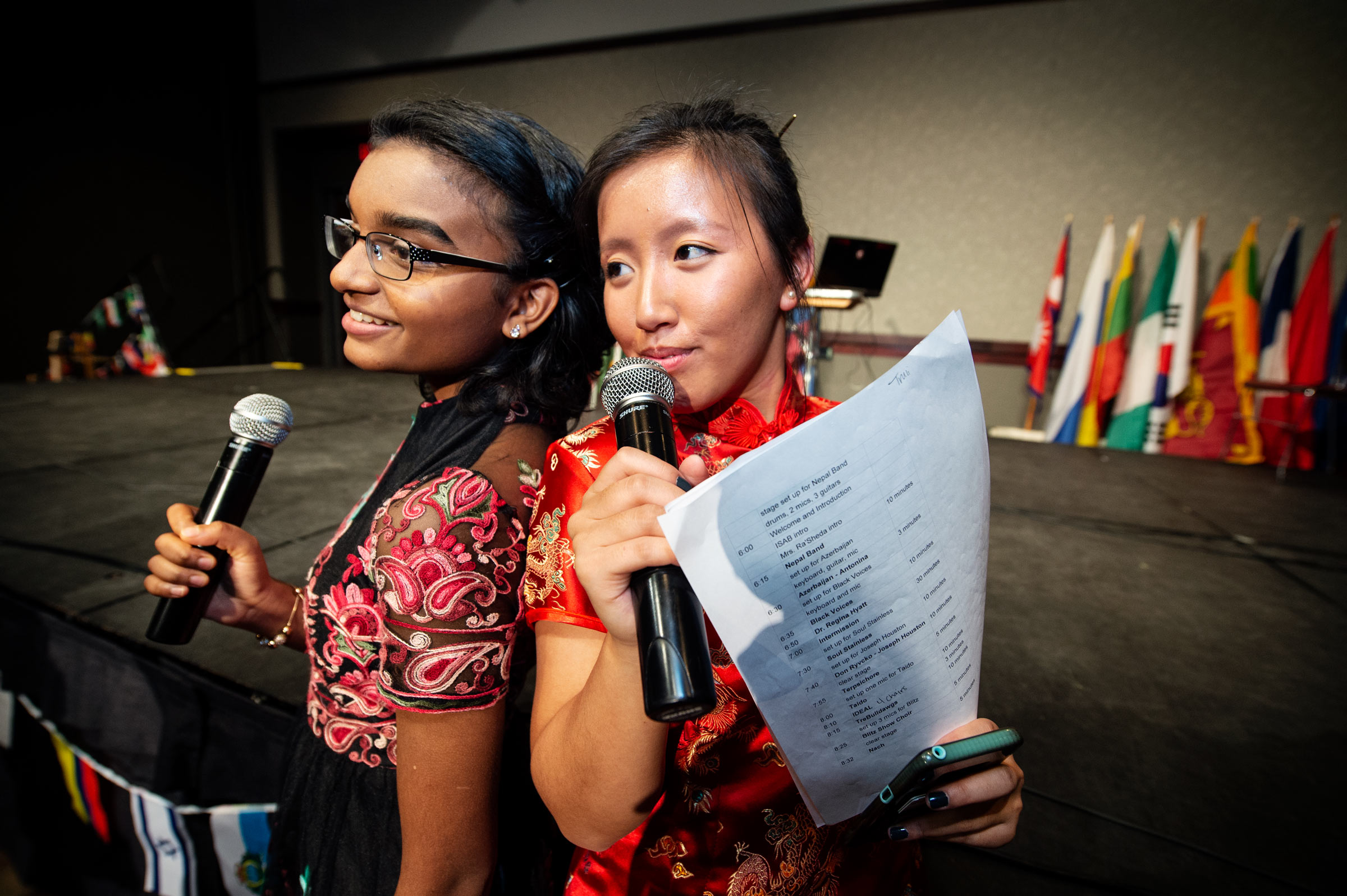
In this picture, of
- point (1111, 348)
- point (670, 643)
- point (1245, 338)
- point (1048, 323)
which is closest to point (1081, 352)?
point (1111, 348)

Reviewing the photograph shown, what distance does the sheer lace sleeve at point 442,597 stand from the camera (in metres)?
0.61

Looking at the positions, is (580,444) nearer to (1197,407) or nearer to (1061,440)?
(1061,440)

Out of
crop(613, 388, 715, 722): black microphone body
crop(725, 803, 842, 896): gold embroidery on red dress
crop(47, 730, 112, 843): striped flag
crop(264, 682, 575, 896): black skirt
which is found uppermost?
crop(613, 388, 715, 722): black microphone body

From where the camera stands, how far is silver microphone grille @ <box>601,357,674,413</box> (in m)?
0.51

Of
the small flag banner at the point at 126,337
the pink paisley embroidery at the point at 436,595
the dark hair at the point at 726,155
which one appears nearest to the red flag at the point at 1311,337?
the dark hair at the point at 726,155

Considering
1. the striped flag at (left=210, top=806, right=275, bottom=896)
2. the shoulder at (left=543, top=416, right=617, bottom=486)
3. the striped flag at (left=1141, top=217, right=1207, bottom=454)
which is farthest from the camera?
the striped flag at (left=1141, top=217, right=1207, bottom=454)

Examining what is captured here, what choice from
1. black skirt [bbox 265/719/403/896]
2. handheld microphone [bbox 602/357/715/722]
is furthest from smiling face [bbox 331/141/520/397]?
black skirt [bbox 265/719/403/896]

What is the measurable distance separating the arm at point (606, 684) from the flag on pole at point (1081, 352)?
18.4 ft

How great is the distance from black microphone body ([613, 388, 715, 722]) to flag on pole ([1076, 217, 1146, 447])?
224 inches

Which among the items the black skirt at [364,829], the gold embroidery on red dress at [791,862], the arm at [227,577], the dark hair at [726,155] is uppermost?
the dark hair at [726,155]

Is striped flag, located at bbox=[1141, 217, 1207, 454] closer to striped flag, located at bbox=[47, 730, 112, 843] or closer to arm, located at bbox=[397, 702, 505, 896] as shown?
arm, located at bbox=[397, 702, 505, 896]

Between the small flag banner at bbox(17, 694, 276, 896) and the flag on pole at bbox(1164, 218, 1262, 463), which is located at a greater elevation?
the flag on pole at bbox(1164, 218, 1262, 463)

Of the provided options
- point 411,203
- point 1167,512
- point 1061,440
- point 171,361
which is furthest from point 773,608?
point 171,361

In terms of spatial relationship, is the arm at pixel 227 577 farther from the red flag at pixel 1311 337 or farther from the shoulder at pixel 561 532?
the red flag at pixel 1311 337
